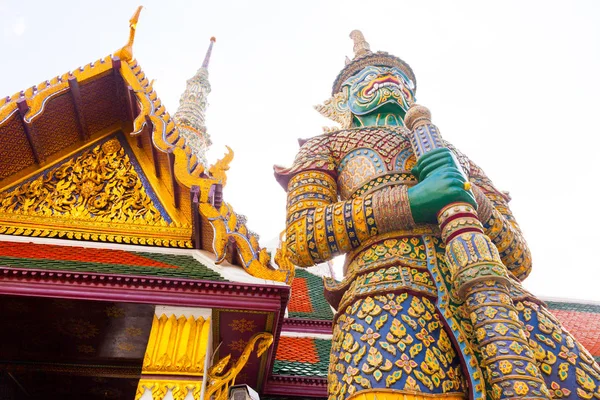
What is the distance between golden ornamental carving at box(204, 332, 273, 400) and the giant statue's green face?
1840 millimetres

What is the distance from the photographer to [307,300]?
5.99 meters

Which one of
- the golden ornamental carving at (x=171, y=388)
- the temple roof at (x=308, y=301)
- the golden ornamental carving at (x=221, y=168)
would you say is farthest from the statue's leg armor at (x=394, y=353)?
the temple roof at (x=308, y=301)

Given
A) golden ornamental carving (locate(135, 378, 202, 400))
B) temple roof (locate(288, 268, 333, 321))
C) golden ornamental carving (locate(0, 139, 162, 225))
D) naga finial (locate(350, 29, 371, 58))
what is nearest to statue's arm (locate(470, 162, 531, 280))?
naga finial (locate(350, 29, 371, 58))

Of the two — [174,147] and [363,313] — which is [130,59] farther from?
[363,313]

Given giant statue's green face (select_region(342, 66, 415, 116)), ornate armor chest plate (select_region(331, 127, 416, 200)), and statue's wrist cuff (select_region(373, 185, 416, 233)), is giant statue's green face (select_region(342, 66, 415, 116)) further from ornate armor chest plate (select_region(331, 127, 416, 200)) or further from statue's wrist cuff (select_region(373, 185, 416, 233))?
statue's wrist cuff (select_region(373, 185, 416, 233))

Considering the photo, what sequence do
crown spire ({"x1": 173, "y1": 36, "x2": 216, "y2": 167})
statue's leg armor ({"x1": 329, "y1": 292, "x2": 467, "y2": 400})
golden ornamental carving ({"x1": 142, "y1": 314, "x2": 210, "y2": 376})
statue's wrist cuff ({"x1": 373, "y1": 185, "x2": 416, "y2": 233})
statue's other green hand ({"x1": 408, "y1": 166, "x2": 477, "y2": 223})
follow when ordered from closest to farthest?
1. statue's leg armor ({"x1": 329, "y1": 292, "x2": 467, "y2": 400})
2. statue's other green hand ({"x1": 408, "y1": 166, "x2": 477, "y2": 223})
3. statue's wrist cuff ({"x1": 373, "y1": 185, "x2": 416, "y2": 233})
4. golden ornamental carving ({"x1": 142, "y1": 314, "x2": 210, "y2": 376})
5. crown spire ({"x1": 173, "y1": 36, "x2": 216, "y2": 167})

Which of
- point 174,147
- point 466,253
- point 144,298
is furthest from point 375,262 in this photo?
point 174,147

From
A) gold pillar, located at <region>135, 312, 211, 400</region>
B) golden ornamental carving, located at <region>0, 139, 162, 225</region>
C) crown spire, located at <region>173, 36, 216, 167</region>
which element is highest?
crown spire, located at <region>173, 36, 216, 167</region>

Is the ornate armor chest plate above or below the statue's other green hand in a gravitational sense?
above

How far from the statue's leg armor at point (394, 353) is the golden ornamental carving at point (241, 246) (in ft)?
2.29

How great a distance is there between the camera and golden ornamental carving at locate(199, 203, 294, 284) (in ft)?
9.70

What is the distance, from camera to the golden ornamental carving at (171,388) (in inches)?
99.9

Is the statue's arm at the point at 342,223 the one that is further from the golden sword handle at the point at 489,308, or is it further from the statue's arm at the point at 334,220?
the golden sword handle at the point at 489,308

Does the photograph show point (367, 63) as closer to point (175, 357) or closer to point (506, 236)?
point (506, 236)
